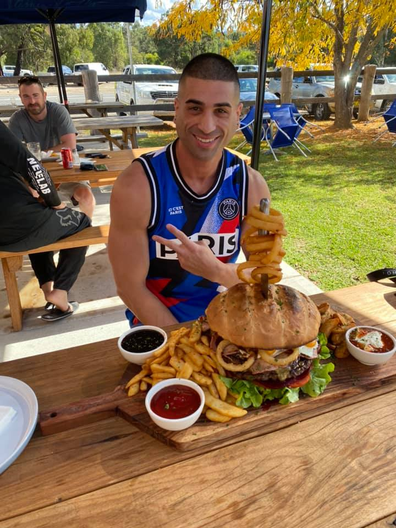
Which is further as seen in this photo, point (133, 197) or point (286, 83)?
point (286, 83)

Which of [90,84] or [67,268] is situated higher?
[90,84]

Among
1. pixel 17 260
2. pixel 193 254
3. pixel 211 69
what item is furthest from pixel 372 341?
pixel 17 260

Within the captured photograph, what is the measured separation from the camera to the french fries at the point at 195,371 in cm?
137

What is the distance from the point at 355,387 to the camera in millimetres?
1529

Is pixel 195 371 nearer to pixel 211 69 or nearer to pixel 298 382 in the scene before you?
pixel 298 382

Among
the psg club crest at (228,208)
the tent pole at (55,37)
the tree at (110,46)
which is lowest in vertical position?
the psg club crest at (228,208)

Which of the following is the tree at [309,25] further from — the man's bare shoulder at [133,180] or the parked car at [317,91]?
the man's bare shoulder at [133,180]

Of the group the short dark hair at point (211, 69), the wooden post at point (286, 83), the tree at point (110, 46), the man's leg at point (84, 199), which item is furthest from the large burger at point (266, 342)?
the tree at point (110, 46)

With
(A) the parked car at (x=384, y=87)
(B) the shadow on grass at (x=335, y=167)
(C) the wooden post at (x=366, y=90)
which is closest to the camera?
(B) the shadow on grass at (x=335, y=167)

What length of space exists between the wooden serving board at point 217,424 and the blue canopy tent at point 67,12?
224 inches

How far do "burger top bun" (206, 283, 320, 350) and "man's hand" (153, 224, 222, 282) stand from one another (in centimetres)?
46

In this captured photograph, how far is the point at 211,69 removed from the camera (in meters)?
1.99

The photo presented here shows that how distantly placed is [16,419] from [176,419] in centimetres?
58

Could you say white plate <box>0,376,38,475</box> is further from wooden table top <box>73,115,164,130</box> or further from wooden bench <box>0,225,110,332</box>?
wooden table top <box>73,115,164,130</box>
